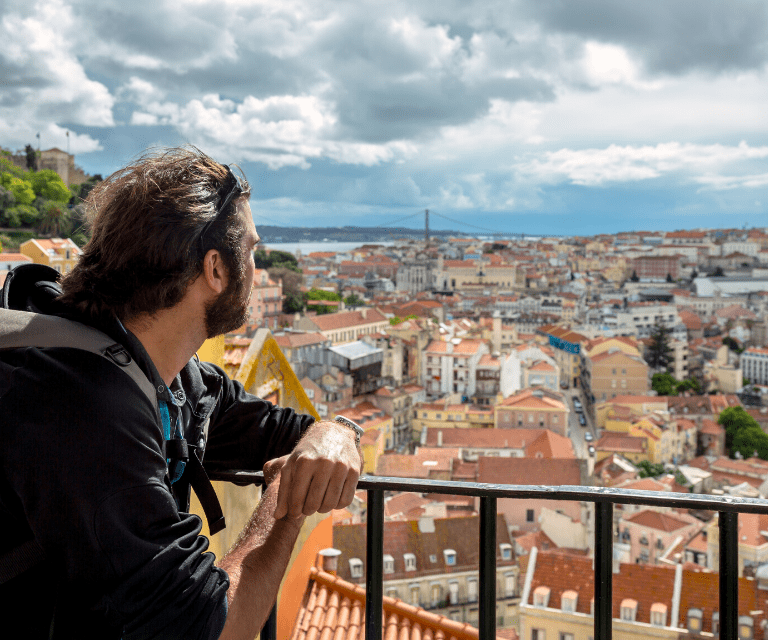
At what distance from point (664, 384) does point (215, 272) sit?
1256 inches

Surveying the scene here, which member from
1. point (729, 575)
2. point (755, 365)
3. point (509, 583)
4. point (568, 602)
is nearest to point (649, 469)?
point (509, 583)

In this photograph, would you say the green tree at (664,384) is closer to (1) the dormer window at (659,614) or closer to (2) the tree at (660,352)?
(2) the tree at (660,352)

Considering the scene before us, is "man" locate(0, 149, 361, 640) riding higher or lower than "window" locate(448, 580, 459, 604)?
higher

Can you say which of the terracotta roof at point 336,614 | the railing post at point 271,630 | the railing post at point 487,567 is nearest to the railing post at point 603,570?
the railing post at point 487,567

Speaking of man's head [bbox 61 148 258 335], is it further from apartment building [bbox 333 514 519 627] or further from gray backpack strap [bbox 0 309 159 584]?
apartment building [bbox 333 514 519 627]

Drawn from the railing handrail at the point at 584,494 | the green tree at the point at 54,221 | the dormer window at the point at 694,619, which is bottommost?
the dormer window at the point at 694,619

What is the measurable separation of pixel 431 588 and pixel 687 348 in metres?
26.0

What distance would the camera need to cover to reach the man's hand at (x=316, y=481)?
69 cm

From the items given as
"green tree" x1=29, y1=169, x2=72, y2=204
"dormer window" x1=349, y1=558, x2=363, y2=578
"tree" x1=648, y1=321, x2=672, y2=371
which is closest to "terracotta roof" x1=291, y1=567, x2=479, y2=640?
"dormer window" x1=349, y1=558, x2=363, y2=578

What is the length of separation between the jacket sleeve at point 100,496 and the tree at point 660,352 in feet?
114

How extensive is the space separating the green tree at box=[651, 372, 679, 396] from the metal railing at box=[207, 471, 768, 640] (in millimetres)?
31125

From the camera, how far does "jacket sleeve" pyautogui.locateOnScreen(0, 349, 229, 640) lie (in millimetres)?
529

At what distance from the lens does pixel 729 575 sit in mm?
736

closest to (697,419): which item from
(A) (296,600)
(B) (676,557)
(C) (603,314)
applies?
(B) (676,557)
